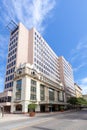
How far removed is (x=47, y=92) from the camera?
178ft

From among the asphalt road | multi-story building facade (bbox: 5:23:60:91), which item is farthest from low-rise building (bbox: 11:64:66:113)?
the asphalt road

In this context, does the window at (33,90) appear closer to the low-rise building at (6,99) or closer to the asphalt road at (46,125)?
the low-rise building at (6,99)

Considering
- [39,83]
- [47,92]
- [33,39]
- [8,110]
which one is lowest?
[8,110]

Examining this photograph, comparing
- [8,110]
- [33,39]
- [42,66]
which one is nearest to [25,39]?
[33,39]

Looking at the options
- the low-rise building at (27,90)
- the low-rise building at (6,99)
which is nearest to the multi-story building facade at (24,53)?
the low-rise building at (27,90)

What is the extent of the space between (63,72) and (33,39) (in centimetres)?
3816

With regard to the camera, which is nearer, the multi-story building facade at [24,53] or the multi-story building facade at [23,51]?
the multi-story building facade at [24,53]

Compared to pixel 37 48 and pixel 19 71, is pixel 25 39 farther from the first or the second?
pixel 19 71

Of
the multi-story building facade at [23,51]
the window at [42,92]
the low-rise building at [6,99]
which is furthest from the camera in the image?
the multi-story building facade at [23,51]

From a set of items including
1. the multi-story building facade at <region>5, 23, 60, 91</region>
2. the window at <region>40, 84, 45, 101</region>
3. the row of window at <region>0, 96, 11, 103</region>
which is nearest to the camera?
the row of window at <region>0, 96, 11, 103</region>

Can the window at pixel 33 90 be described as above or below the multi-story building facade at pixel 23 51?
below

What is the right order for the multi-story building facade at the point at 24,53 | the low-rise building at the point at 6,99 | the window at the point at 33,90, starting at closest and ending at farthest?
1. the window at the point at 33,90
2. the low-rise building at the point at 6,99
3. the multi-story building facade at the point at 24,53

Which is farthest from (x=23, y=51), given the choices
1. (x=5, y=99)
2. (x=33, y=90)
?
(x=5, y=99)

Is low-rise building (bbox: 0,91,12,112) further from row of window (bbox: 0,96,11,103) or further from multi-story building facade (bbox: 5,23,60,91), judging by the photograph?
multi-story building facade (bbox: 5,23,60,91)
